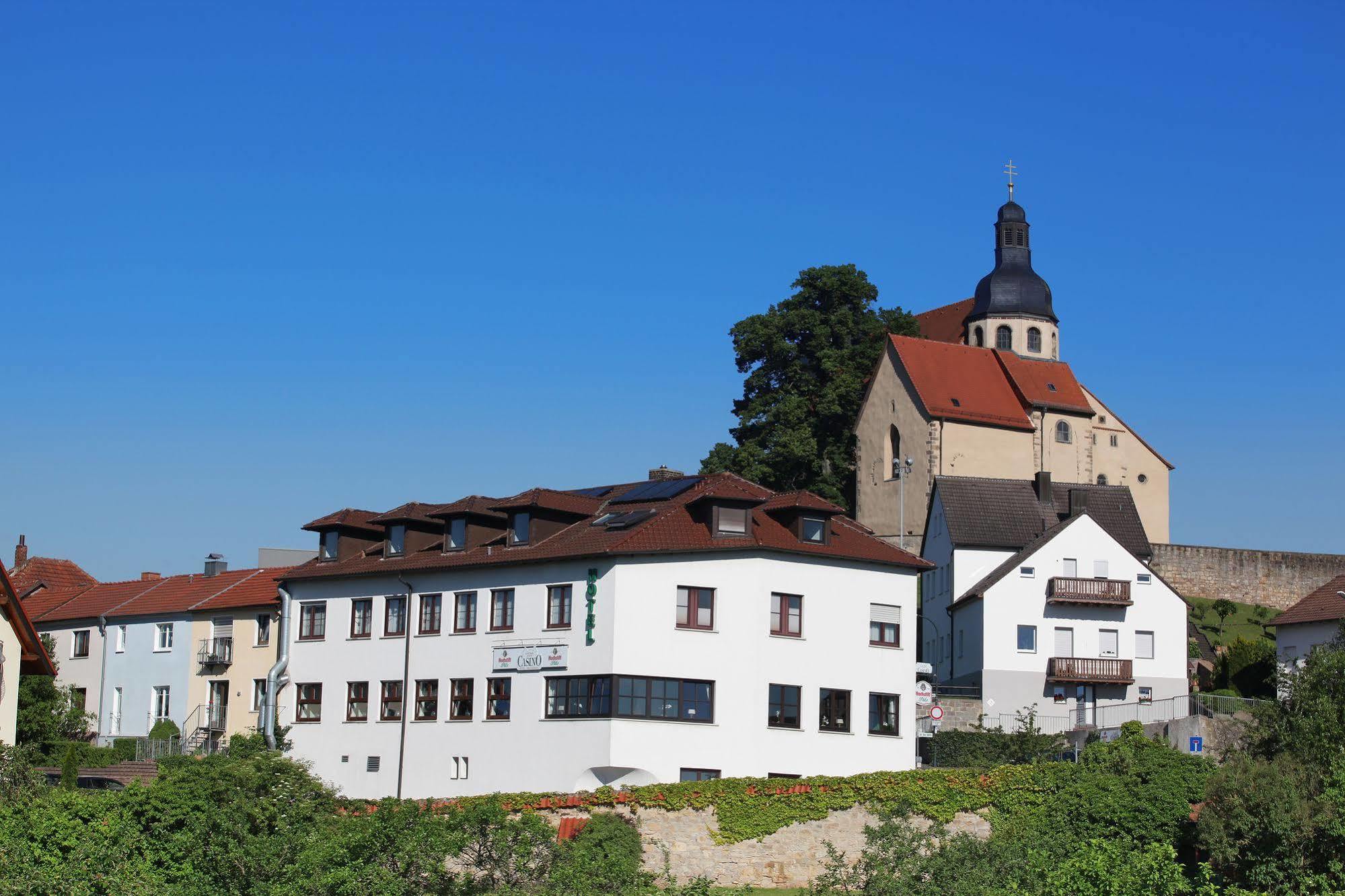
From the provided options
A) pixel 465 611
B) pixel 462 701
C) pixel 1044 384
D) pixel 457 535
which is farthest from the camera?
pixel 1044 384

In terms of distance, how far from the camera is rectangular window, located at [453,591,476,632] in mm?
50375

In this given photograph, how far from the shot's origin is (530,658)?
48312 mm

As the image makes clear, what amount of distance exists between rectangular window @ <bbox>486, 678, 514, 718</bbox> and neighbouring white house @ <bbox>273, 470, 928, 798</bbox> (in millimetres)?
54

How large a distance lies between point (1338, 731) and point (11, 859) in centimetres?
2948

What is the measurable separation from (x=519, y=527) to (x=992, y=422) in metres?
A: 48.1

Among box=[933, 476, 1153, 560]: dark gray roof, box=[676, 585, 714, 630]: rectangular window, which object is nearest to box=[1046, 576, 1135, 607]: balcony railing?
box=[933, 476, 1153, 560]: dark gray roof

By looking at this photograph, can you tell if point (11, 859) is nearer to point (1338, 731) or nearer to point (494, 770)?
point (494, 770)

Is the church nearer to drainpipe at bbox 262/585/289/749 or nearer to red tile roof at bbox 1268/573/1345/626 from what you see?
red tile roof at bbox 1268/573/1345/626

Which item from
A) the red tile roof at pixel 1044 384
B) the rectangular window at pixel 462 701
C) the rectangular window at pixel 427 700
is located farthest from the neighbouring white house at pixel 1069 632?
the red tile roof at pixel 1044 384

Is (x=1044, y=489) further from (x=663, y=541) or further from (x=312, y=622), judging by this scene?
(x=312, y=622)

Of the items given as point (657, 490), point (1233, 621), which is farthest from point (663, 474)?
point (1233, 621)

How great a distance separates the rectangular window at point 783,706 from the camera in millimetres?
47062

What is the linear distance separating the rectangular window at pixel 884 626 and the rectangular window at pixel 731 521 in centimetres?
432

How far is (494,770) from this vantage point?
48.0 m
